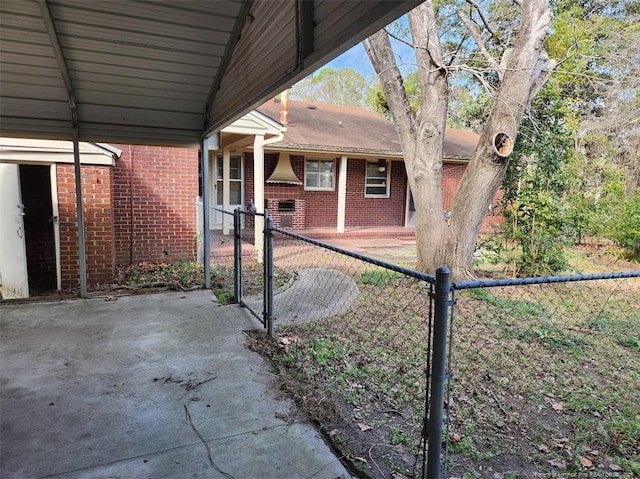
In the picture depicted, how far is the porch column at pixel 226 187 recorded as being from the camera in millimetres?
12254

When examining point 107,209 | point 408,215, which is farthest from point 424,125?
point 408,215

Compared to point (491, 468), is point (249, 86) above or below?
above

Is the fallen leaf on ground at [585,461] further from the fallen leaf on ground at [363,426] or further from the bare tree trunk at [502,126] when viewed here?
the bare tree trunk at [502,126]

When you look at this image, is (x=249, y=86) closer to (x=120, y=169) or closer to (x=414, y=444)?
(x=414, y=444)

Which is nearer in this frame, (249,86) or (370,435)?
(370,435)

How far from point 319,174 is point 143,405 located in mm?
11958

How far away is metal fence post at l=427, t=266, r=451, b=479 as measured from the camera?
70.7 inches

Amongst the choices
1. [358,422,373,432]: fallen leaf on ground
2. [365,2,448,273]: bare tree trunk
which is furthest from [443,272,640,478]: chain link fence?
[365,2,448,273]: bare tree trunk

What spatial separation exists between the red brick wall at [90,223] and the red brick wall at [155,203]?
2.40 ft

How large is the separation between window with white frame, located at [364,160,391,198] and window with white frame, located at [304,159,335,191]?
140 centimetres

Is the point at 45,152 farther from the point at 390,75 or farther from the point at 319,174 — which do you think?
the point at 319,174

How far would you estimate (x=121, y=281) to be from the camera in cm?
669

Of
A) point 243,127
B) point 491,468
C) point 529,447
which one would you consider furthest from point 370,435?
point 243,127

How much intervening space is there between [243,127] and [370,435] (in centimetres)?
724
